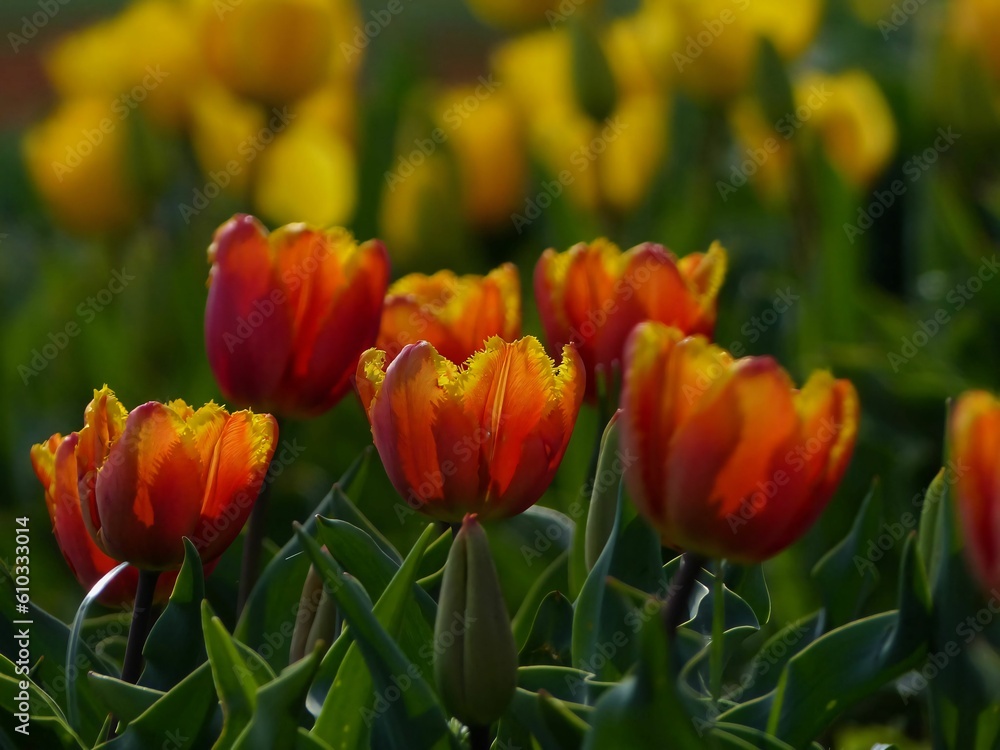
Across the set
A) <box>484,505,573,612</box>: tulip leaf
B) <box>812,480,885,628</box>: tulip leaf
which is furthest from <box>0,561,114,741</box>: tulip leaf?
<box>812,480,885,628</box>: tulip leaf

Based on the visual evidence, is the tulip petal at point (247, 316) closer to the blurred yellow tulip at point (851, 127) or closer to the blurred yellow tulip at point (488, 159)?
the blurred yellow tulip at point (851, 127)

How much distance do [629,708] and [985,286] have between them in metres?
1.40

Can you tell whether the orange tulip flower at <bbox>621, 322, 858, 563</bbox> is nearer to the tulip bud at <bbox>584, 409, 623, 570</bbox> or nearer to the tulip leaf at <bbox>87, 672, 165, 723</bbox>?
the tulip bud at <bbox>584, 409, 623, 570</bbox>

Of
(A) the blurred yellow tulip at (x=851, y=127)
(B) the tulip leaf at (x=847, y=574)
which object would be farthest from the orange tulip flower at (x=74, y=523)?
(A) the blurred yellow tulip at (x=851, y=127)

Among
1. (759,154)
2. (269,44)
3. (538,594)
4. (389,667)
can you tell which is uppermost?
(269,44)

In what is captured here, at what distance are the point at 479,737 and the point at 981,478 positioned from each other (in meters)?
0.30

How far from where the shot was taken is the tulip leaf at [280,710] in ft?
1.96

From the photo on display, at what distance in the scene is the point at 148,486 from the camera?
28.7 inches

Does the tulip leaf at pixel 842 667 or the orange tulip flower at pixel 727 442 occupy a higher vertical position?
the orange tulip flower at pixel 727 442

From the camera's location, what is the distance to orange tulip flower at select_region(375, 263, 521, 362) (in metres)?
0.89

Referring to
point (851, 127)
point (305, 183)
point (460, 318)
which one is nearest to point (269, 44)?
point (305, 183)

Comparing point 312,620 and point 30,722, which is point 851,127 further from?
point 30,722

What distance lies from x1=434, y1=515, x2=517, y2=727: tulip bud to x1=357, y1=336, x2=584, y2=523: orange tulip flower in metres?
0.11

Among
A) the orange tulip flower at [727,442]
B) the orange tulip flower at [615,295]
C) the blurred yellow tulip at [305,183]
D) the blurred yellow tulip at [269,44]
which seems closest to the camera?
the orange tulip flower at [727,442]
